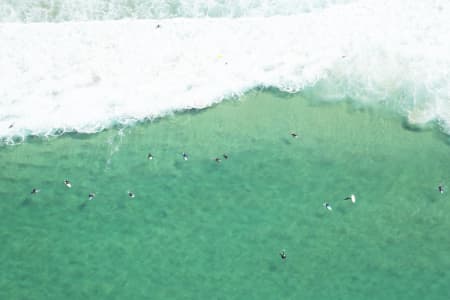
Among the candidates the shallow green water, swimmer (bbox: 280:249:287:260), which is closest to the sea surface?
the shallow green water

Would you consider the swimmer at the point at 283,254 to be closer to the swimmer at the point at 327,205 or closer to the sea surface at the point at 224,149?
the sea surface at the point at 224,149

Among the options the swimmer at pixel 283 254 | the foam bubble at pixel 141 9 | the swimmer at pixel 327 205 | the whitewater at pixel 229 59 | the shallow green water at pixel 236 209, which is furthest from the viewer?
the foam bubble at pixel 141 9

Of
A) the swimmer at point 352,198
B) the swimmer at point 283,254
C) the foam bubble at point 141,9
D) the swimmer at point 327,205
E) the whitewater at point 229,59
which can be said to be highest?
the foam bubble at point 141,9

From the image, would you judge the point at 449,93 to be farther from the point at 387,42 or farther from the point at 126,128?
the point at 126,128

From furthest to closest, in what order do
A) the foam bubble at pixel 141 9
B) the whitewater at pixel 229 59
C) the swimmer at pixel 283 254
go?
the foam bubble at pixel 141 9
the whitewater at pixel 229 59
the swimmer at pixel 283 254

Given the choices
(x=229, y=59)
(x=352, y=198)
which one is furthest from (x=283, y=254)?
(x=229, y=59)

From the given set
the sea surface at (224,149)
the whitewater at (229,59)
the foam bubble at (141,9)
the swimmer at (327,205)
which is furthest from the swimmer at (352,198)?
the foam bubble at (141,9)

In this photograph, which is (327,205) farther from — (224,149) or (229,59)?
(229,59)

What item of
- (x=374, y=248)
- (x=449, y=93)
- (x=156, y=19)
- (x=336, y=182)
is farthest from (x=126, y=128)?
(x=449, y=93)
